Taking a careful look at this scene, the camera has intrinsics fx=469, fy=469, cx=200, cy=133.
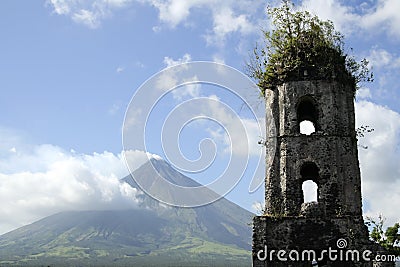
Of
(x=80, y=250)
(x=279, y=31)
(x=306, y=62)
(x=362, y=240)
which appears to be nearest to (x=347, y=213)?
(x=362, y=240)

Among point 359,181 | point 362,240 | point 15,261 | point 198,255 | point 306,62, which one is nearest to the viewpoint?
point 362,240

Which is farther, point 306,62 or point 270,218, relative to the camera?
point 306,62

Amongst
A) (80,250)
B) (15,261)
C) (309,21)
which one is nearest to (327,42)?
(309,21)

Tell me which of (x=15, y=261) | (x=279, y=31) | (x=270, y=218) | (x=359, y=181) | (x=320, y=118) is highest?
(x=279, y=31)

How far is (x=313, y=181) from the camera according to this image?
550 inches

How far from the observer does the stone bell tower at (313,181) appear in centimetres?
1213

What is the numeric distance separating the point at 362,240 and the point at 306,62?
211 inches

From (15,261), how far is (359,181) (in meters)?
164

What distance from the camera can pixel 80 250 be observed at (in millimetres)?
178875

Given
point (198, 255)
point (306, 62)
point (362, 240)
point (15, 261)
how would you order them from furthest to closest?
point (198, 255) < point (15, 261) < point (306, 62) < point (362, 240)

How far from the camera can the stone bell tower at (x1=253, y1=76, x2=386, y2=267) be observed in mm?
12133

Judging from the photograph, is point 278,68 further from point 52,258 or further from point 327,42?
point 52,258

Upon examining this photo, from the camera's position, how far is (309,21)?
14.4m

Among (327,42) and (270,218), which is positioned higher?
(327,42)
